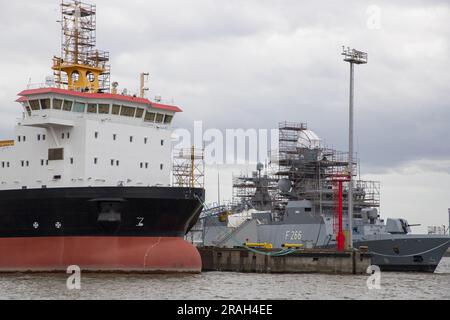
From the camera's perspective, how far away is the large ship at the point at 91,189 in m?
45.2

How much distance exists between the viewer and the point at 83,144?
46625 millimetres

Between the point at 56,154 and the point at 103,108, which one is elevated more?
the point at 103,108

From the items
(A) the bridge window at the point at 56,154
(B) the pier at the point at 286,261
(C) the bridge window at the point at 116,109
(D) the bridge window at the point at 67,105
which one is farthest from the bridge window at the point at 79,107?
(B) the pier at the point at 286,261

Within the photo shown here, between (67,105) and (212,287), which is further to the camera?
(67,105)

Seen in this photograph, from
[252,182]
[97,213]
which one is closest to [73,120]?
[97,213]

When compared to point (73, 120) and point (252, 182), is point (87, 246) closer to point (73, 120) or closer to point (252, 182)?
point (73, 120)

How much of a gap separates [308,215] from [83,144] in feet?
68.1

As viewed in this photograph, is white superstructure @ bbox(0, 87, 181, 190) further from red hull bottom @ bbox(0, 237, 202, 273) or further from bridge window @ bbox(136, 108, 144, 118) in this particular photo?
red hull bottom @ bbox(0, 237, 202, 273)

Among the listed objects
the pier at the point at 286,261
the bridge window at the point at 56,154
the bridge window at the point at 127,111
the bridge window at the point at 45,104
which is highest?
the bridge window at the point at 45,104

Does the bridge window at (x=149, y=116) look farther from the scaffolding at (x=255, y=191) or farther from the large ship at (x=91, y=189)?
the scaffolding at (x=255, y=191)

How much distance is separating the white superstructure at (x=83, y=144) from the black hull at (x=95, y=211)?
1.45 meters

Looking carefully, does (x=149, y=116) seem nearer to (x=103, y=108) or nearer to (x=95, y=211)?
(x=103, y=108)

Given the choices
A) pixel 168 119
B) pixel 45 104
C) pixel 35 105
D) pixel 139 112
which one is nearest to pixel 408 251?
pixel 168 119

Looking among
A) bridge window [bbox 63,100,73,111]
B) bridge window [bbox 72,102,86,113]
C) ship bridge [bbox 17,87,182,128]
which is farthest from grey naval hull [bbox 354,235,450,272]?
bridge window [bbox 63,100,73,111]
